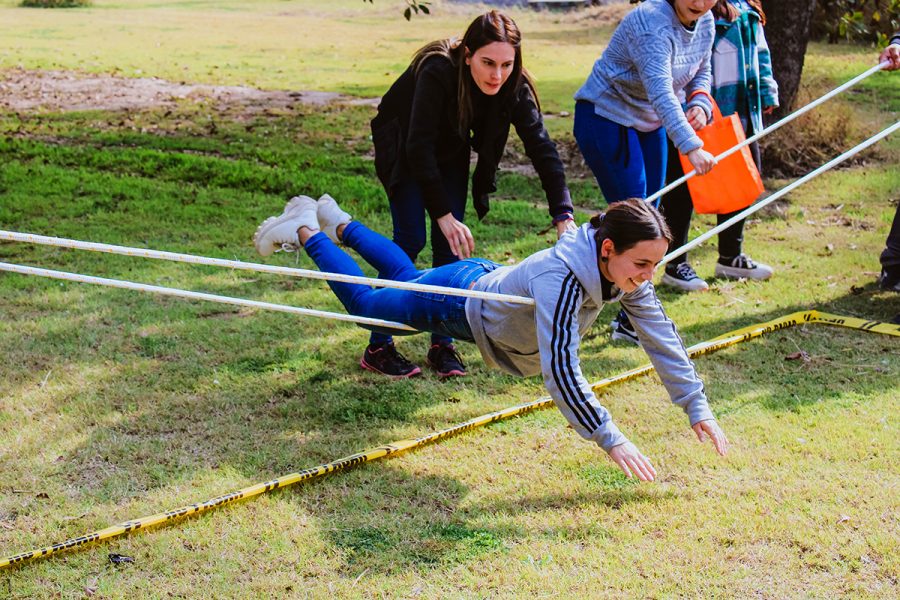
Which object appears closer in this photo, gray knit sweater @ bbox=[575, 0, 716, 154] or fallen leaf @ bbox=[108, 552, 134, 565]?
fallen leaf @ bbox=[108, 552, 134, 565]

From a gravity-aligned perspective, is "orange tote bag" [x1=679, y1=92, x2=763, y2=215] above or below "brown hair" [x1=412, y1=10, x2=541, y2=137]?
below

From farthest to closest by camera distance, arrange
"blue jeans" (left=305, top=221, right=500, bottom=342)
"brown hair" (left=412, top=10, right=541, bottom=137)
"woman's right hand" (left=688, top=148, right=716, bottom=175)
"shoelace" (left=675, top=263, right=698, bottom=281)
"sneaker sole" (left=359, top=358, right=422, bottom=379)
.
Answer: "shoelace" (left=675, top=263, right=698, bottom=281) → "sneaker sole" (left=359, top=358, right=422, bottom=379) → "woman's right hand" (left=688, top=148, right=716, bottom=175) → "brown hair" (left=412, top=10, right=541, bottom=137) → "blue jeans" (left=305, top=221, right=500, bottom=342)

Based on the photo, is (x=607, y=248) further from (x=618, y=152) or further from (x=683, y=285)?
(x=683, y=285)

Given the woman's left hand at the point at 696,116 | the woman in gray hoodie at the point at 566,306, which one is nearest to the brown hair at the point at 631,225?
the woman in gray hoodie at the point at 566,306

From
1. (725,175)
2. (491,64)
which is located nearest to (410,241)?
(491,64)

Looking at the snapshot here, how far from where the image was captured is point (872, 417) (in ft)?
14.3

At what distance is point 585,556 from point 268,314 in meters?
2.85

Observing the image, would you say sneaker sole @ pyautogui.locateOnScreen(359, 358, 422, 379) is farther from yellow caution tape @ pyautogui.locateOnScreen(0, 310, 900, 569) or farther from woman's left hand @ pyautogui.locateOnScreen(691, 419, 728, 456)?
woman's left hand @ pyautogui.locateOnScreen(691, 419, 728, 456)

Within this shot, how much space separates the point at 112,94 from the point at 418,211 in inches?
364

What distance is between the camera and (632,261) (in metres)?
3.36

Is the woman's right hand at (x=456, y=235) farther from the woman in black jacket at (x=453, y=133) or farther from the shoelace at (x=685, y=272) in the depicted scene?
the shoelace at (x=685, y=272)

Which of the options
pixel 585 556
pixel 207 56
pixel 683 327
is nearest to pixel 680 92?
pixel 683 327

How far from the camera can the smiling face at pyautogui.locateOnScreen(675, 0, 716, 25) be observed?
4.51 meters

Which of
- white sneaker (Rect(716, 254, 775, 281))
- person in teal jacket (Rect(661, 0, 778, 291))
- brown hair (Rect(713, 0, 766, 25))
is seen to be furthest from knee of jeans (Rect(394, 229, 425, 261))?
white sneaker (Rect(716, 254, 775, 281))
